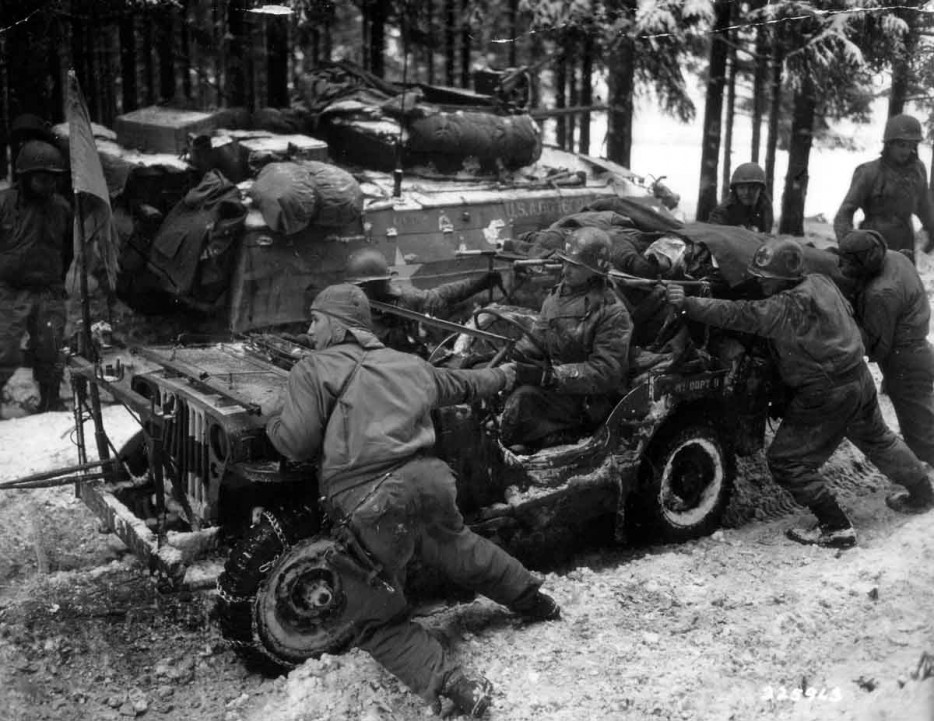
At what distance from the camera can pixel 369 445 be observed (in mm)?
4461

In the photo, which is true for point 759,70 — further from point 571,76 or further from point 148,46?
point 148,46

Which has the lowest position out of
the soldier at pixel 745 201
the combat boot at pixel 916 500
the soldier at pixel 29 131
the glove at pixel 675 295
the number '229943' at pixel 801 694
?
the combat boot at pixel 916 500

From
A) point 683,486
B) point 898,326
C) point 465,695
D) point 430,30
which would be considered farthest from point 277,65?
point 465,695

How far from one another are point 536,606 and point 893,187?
18.7 ft

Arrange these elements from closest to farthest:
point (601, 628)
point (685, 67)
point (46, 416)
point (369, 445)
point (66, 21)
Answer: point (369, 445) < point (601, 628) < point (46, 416) < point (66, 21) < point (685, 67)

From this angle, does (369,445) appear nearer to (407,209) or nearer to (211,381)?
(211,381)

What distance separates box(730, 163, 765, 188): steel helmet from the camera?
9.24 m

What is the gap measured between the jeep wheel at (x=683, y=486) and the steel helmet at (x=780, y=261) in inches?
40.3

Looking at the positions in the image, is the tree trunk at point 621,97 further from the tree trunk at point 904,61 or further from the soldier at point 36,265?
the soldier at point 36,265

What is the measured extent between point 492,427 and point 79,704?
2.35m

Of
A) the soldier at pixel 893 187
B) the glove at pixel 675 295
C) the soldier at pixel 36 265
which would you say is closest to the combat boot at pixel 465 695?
the glove at pixel 675 295

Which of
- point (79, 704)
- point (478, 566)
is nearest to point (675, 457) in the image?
point (478, 566)

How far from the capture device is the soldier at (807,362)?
6469mm

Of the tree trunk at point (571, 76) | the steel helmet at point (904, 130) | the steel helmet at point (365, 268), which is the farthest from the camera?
the tree trunk at point (571, 76)
